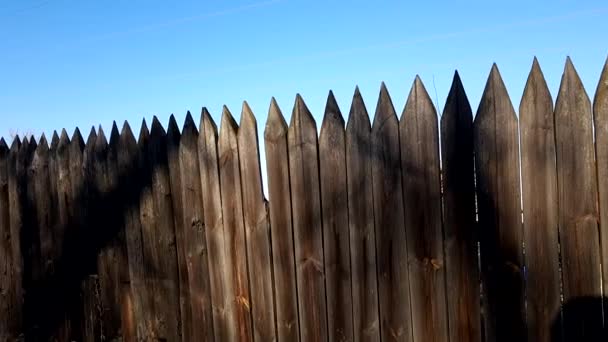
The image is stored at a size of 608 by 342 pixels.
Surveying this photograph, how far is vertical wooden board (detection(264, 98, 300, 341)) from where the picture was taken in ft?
9.82

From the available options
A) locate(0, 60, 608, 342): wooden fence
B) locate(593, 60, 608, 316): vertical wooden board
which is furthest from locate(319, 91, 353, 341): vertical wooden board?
locate(593, 60, 608, 316): vertical wooden board

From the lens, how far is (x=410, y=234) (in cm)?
265

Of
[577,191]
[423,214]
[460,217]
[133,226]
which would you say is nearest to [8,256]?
[133,226]

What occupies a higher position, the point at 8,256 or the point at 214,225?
the point at 214,225

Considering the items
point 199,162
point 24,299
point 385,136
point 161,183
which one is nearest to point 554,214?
point 385,136

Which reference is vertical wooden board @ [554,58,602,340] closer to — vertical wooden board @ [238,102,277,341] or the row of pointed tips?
the row of pointed tips

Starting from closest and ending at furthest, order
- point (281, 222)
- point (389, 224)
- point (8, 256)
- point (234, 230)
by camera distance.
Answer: point (389, 224), point (281, 222), point (234, 230), point (8, 256)

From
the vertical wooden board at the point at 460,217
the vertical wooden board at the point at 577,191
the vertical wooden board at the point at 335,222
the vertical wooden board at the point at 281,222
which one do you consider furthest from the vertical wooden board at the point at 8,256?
the vertical wooden board at the point at 577,191

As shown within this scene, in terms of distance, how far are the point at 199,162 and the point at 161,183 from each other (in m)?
0.39

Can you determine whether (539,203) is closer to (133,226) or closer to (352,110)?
(352,110)

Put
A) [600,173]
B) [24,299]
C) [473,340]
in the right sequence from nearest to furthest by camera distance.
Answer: [600,173] < [473,340] < [24,299]

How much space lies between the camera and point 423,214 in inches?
103

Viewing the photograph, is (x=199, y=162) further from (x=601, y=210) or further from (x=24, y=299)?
(x=24, y=299)

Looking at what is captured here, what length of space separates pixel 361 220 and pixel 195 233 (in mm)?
1169
